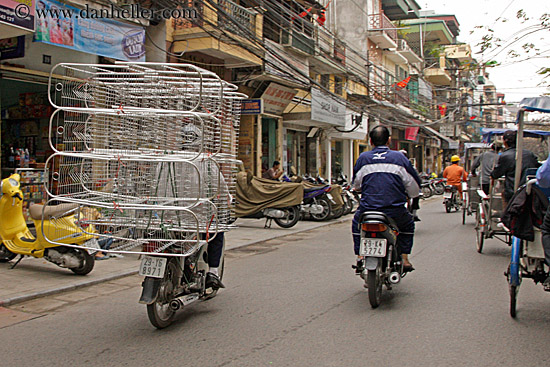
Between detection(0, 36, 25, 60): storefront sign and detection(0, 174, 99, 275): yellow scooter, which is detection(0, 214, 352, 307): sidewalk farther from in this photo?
detection(0, 36, 25, 60): storefront sign

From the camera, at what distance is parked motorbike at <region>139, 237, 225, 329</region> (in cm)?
422

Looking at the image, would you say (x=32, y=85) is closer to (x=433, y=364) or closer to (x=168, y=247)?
(x=168, y=247)

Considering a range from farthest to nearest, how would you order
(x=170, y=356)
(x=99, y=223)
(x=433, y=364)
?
(x=99, y=223) → (x=170, y=356) → (x=433, y=364)

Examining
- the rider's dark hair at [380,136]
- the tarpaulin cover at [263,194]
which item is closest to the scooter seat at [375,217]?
the rider's dark hair at [380,136]

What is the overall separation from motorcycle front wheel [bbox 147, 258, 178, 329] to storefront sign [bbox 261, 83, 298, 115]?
14.0 metres

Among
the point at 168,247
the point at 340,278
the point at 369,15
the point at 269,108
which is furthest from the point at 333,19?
the point at 168,247

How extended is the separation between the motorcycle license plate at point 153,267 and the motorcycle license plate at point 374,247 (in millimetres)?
1959

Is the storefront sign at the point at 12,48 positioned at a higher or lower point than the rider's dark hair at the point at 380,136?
higher

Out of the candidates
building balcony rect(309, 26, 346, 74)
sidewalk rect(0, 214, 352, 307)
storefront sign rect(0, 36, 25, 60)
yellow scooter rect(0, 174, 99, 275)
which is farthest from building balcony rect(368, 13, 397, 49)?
yellow scooter rect(0, 174, 99, 275)

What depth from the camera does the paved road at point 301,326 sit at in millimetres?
3793

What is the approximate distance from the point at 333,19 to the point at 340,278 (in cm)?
2377

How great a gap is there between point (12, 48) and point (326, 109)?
45.8 feet

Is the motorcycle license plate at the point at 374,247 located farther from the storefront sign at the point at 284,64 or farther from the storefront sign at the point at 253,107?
the storefront sign at the point at 253,107

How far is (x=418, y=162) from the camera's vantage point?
48344 mm
